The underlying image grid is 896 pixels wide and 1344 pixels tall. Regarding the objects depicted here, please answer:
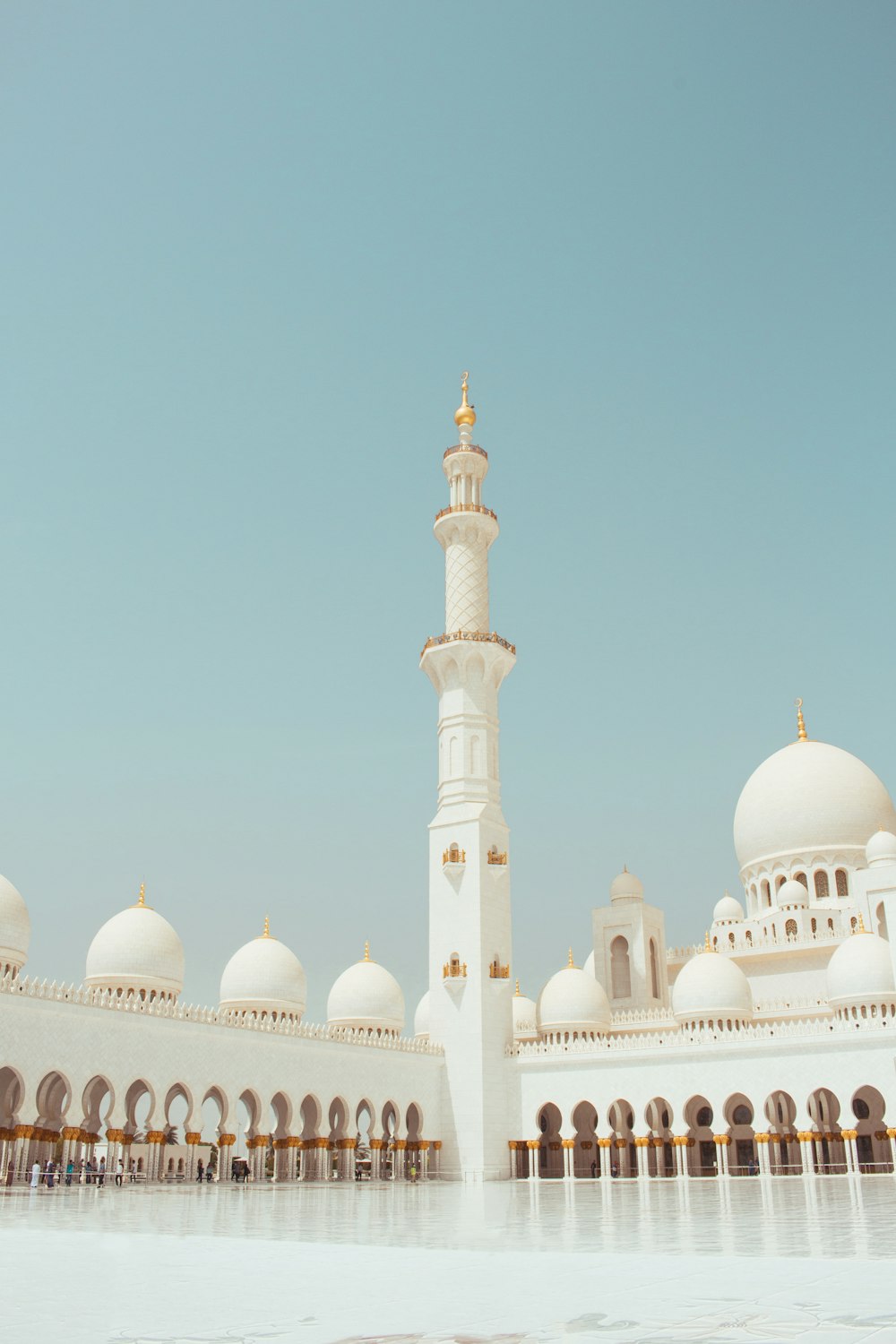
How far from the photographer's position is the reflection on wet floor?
1018 cm

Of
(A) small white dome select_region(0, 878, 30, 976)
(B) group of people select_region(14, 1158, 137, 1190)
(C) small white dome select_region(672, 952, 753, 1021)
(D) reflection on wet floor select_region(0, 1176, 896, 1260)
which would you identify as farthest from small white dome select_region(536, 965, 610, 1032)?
(A) small white dome select_region(0, 878, 30, 976)

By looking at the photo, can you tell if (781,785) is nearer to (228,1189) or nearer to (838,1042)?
(838,1042)

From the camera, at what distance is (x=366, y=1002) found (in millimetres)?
35312

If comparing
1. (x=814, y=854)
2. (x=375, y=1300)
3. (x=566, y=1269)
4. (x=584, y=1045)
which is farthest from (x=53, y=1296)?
(x=814, y=854)

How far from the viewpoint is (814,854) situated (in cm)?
3866

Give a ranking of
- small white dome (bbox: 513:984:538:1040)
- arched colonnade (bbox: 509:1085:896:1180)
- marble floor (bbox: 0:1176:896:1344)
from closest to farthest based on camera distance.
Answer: marble floor (bbox: 0:1176:896:1344)
arched colonnade (bbox: 509:1085:896:1180)
small white dome (bbox: 513:984:538:1040)

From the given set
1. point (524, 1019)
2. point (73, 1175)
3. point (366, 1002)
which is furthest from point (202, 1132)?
point (524, 1019)

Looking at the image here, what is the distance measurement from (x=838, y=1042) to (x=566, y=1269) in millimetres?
23085

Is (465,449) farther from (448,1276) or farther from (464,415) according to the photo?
(448,1276)

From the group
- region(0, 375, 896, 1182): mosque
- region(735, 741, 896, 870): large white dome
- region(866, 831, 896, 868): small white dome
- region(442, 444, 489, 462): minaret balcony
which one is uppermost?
region(442, 444, 489, 462): minaret balcony

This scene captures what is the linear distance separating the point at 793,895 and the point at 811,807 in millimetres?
3182

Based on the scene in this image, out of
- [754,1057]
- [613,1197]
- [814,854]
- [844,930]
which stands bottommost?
[613,1197]

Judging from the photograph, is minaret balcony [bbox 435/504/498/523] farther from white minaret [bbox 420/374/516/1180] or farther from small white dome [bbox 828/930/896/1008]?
small white dome [bbox 828/930/896/1008]

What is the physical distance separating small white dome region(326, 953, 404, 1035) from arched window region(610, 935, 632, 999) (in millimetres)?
7717
